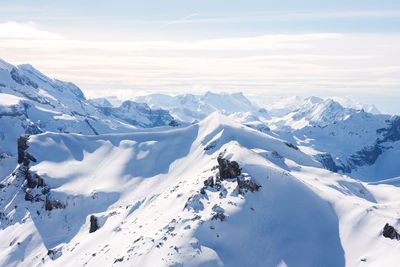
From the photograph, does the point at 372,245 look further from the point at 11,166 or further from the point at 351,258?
the point at 11,166

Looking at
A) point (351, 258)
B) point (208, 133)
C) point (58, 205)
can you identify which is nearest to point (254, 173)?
point (351, 258)

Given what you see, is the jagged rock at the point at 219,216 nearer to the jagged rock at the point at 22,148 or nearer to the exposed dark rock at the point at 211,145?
the exposed dark rock at the point at 211,145

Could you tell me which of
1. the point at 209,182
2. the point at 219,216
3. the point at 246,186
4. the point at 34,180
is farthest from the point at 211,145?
the point at 219,216

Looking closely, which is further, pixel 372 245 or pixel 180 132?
pixel 180 132

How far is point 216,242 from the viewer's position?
5422 cm

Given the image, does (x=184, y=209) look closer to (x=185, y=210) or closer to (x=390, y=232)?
(x=185, y=210)

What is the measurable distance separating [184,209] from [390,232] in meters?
34.6

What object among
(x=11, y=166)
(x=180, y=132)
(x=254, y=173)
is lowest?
(x=11, y=166)

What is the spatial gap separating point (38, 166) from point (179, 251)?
279 feet

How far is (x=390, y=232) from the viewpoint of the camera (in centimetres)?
5188

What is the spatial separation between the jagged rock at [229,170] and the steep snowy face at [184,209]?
21 centimetres

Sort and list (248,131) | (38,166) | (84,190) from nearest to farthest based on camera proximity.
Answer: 1. (84,190)
2. (38,166)
3. (248,131)

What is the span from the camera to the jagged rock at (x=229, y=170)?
69425mm

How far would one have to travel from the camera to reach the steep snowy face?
177 feet
